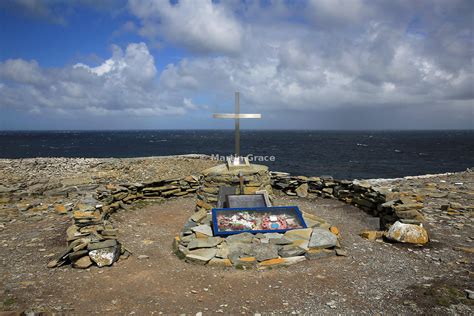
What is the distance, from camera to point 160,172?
27.4 metres

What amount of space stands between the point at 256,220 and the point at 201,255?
7.01 ft

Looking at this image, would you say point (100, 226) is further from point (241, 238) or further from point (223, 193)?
point (223, 193)

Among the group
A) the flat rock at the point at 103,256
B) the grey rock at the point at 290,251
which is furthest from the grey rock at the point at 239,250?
the flat rock at the point at 103,256

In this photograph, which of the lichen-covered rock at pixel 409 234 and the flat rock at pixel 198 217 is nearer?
the lichen-covered rock at pixel 409 234

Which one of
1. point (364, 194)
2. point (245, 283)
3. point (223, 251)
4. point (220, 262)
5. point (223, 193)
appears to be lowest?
point (245, 283)

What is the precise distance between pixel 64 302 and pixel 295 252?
14.9 ft

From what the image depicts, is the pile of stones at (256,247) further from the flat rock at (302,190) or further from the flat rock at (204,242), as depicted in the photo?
the flat rock at (302,190)

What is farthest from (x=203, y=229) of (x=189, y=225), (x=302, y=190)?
(x=302, y=190)

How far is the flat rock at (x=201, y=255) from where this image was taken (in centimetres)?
696

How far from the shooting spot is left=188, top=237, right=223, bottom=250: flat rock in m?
7.42

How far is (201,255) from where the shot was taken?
7.11 m

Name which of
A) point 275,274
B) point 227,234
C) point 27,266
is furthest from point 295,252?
point 27,266

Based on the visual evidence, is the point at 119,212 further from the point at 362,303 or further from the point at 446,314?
the point at 446,314

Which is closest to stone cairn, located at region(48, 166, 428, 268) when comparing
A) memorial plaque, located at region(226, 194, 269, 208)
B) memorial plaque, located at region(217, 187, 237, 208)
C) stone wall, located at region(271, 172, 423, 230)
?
stone wall, located at region(271, 172, 423, 230)
